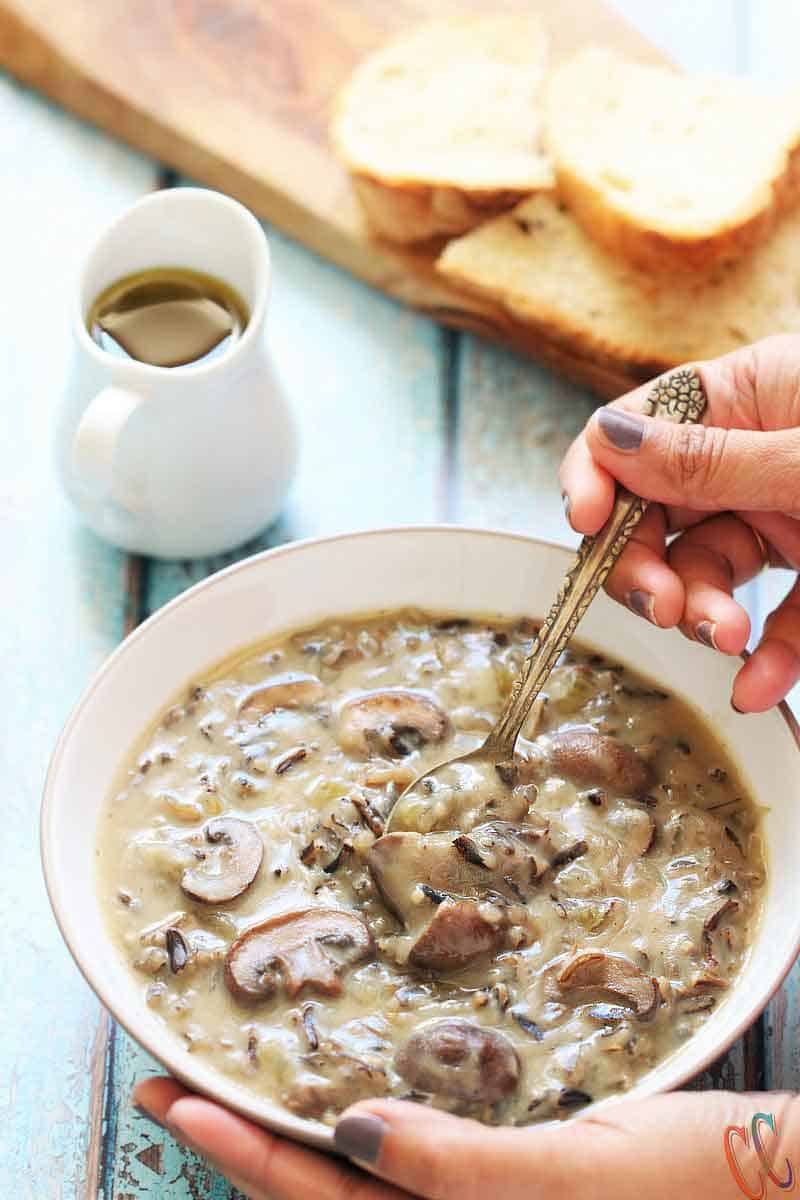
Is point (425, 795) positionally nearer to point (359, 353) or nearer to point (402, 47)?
point (359, 353)

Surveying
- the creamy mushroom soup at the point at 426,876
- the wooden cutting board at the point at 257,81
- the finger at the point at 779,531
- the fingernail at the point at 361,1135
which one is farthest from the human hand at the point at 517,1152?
the wooden cutting board at the point at 257,81

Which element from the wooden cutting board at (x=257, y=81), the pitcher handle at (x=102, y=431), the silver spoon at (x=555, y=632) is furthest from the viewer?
the wooden cutting board at (x=257, y=81)

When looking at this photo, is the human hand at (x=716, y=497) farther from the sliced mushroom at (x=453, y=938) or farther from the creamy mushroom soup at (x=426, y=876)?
the sliced mushroom at (x=453, y=938)

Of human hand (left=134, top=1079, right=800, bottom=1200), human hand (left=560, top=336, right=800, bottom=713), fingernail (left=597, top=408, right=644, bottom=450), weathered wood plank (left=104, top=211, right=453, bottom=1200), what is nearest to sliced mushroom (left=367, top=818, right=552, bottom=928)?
human hand (left=134, top=1079, right=800, bottom=1200)

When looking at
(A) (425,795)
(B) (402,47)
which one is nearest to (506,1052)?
(A) (425,795)

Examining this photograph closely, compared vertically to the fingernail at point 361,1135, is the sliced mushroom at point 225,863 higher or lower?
lower

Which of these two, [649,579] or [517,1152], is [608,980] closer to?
[517,1152]

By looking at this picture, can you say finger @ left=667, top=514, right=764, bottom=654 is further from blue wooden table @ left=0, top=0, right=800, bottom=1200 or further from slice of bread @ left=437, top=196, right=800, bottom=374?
slice of bread @ left=437, top=196, right=800, bottom=374
